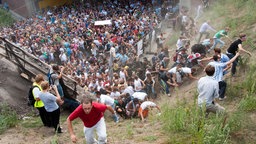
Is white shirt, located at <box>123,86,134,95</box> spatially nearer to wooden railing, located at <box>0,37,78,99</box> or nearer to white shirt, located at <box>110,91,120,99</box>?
white shirt, located at <box>110,91,120,99</box>

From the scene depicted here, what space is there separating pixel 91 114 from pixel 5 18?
27737mm

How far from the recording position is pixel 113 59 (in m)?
15.1

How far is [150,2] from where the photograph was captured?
2573cm

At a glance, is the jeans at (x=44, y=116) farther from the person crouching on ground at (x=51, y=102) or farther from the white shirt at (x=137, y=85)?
the white shirt at (x=137, y=85)

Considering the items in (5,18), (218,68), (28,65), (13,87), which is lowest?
(218,68)

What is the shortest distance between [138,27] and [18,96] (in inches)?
425

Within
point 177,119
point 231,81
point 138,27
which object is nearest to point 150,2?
point 138,27

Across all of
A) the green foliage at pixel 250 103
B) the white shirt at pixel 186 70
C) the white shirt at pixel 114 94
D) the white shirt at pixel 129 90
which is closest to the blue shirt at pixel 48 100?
the white shirt at pixel 114 94

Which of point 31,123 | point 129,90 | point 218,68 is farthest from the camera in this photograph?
point 129,90

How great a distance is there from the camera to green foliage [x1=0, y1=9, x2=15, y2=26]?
29056 millimetres

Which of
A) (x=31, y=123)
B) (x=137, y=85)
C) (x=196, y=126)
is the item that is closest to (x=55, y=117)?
(x=31, y=123)

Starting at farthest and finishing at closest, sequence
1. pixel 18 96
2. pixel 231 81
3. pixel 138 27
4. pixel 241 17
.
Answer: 1. pixel 138 27
2. pixel 241 17
3. pixel 18 96
4. pixel 231 81

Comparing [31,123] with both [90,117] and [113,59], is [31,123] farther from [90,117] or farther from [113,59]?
[113,59]

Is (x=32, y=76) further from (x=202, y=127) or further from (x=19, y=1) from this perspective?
(x=19, y=1)
